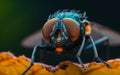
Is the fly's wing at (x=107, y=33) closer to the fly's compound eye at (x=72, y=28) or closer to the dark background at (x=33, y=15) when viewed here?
the dark background at (x=33, y=15)

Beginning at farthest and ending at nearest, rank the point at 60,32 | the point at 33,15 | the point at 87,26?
the point at 33,15 < the point at 87,26 < the point at 60,32

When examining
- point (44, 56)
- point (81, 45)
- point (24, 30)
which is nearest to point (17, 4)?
point (24, 30)

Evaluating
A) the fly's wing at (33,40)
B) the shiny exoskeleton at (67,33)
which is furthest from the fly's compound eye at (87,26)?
the fly's wing at (33,40)

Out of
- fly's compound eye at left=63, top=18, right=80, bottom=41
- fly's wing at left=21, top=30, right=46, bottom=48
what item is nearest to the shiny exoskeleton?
fly's compound eye at left=63, top=18, right=80, bottom=41

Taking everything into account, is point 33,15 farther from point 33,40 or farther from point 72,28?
point 72,28

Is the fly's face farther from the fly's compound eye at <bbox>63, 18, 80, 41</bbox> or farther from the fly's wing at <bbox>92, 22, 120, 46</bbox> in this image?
the fly's wing at <bbox>92, 22, 120, 46</bbox>

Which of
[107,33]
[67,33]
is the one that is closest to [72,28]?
[67,33]

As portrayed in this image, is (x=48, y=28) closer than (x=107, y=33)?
Yes
